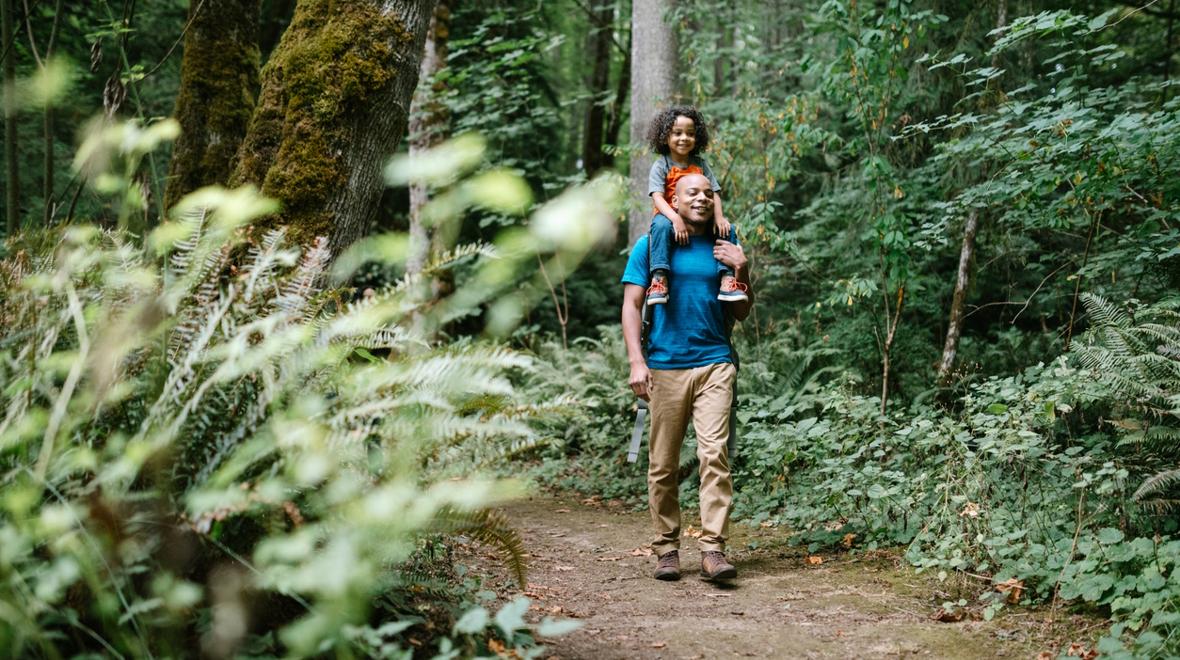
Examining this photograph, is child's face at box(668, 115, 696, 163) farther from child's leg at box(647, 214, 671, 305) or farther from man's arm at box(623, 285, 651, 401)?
man's arm at box(623, 285, 651, 401)

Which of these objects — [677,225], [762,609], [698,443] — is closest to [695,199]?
[677,225]

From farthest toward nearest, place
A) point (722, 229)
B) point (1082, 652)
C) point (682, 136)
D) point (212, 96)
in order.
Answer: point (212, 96) < point (682, 136) < point (722, 229) < point (1082, 652)

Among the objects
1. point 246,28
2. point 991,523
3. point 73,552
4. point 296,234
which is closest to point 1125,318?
point 991,523

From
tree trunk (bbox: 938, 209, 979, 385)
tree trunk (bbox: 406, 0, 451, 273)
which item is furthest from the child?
tree trunk (bbox: 406, 0, 451, 273)

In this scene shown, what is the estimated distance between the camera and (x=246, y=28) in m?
6.63

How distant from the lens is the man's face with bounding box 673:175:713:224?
4.76 m

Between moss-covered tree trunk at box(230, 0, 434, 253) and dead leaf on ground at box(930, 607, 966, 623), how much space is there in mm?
3392

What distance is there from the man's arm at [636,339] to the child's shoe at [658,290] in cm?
13

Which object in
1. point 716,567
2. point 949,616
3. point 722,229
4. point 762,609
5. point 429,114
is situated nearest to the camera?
point 949,616

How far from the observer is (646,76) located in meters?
9.22

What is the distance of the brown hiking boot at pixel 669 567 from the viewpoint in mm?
4703

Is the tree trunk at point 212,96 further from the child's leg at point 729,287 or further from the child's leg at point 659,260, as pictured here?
the child's leg at point 729,287

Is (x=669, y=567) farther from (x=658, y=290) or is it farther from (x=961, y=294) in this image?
(x=961, y=294)

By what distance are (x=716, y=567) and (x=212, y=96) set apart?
17.2 feet
